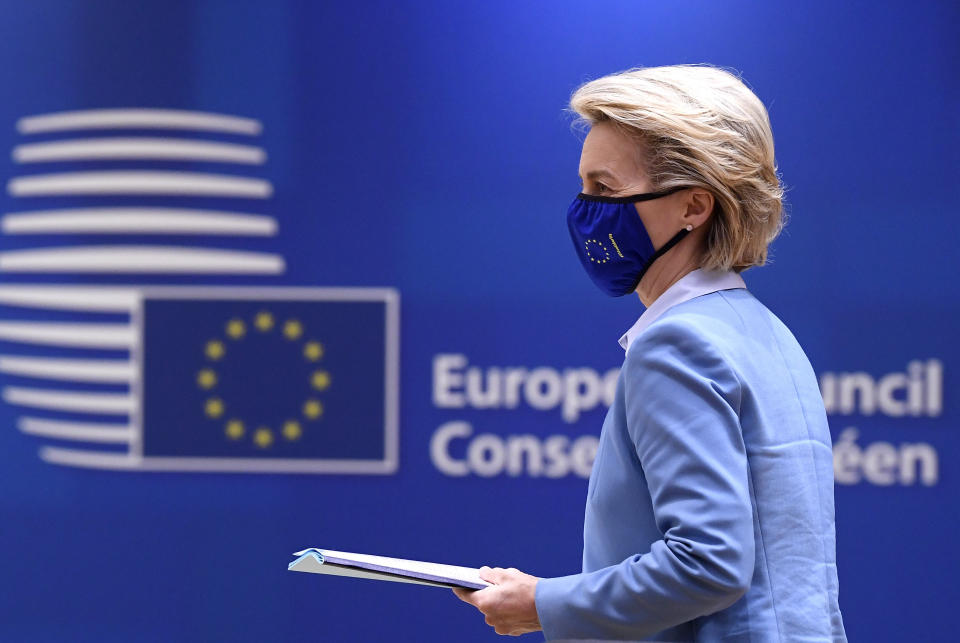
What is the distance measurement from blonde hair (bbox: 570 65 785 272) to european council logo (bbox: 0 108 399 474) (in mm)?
1851

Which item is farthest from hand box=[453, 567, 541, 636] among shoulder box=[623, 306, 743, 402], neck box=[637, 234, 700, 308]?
neck box=[637, 234, 700, 308]

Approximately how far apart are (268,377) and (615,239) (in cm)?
197

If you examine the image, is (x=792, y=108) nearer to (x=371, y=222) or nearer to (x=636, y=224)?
(x=371, y=222)

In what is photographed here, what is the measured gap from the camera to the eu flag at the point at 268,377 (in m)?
3.08

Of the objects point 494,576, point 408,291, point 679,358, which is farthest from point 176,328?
point 679,358

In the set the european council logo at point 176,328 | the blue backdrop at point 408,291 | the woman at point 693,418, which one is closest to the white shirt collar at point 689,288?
the woman at point 693,418

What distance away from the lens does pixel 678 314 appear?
1194 mm

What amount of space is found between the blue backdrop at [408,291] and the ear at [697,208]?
172 cm

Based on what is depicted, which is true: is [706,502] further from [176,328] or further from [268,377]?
[176,328]

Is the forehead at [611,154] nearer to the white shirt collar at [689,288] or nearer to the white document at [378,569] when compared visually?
the white shirt collar at [689,288]

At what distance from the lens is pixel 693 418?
111 centimetres

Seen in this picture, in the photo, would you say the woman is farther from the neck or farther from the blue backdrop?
the blue backdrop

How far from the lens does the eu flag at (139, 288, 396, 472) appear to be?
3084 mm

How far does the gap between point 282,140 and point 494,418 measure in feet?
3.71
